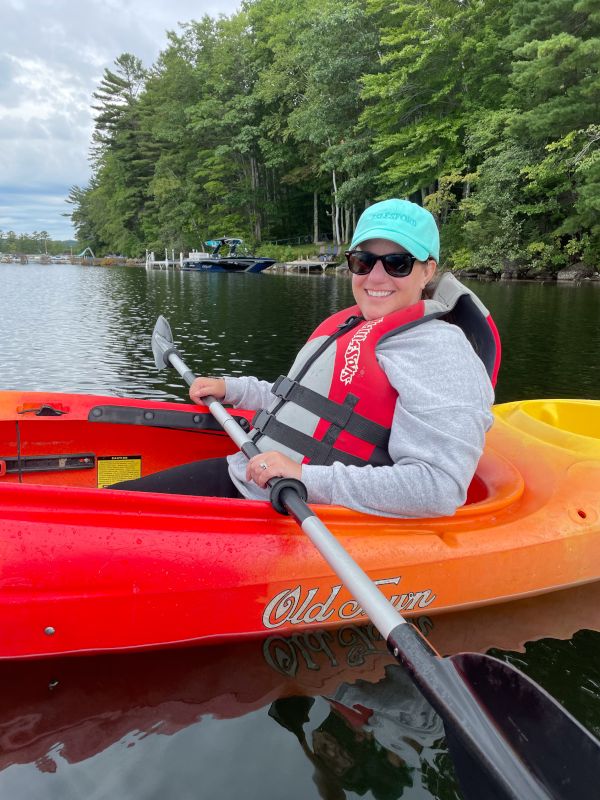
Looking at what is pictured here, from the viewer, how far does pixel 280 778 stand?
191cm

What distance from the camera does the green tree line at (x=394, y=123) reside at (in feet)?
64.1

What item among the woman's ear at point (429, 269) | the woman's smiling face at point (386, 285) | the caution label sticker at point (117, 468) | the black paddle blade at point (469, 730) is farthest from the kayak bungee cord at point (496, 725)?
the caution label sticker at point (117, 468)

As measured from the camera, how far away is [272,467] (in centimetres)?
216

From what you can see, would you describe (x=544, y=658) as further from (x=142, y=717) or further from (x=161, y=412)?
(x=161, y=412)

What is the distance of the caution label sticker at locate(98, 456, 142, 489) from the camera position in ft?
11.8

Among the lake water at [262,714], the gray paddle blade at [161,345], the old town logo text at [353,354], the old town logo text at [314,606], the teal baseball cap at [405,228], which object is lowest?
the lake water at [262,714]

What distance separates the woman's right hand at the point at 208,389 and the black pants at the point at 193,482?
20.5 inches

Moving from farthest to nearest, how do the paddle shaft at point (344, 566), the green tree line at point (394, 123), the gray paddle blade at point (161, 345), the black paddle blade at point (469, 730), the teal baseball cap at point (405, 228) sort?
the green tree line at point (394, 123) < the gray paddle blade at point (161, 345) < the teal baseball cap at point (405, 228) < the paddle shaft at point (344, 566) < the black paddle blade at point (469, 730)

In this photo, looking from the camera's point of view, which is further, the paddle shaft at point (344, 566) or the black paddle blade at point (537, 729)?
the paddle shaft at point (344, 566)

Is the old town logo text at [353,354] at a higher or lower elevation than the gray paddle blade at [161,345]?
higher

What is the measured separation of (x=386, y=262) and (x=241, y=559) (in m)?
1.26

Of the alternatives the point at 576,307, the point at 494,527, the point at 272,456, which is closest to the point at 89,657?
the point at 272,456

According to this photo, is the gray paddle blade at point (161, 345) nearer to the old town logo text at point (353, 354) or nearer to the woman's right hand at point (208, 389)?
the woman's right hand at point (208, 389)

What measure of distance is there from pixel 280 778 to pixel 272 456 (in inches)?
41.1
